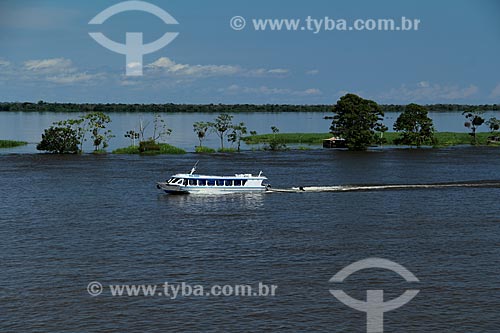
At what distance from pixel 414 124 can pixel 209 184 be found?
10553 centimetres

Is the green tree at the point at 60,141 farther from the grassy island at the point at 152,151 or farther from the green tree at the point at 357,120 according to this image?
the green tree at the point at 357,120

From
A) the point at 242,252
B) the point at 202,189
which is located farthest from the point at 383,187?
the point at 242,252

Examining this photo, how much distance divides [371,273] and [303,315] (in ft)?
33.7

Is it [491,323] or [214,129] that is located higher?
[214,129]

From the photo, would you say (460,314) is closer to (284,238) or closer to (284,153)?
(284,238)

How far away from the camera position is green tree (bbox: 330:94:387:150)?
17112cm

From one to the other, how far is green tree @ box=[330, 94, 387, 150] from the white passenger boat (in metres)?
84.1

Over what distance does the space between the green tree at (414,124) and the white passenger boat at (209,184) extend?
97.7 metres

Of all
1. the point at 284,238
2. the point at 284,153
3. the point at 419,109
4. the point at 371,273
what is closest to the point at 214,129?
the point at 284,153

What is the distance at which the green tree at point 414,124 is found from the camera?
590ft

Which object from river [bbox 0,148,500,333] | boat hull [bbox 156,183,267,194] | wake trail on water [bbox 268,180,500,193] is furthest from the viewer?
wake trail on water [bbox 268,180,500,193]

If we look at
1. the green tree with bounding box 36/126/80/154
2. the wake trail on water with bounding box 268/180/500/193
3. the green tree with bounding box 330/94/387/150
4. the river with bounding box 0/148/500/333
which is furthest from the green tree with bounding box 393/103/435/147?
the green tree with bounding box 36/126/80/154

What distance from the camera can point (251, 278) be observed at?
47.9 metres

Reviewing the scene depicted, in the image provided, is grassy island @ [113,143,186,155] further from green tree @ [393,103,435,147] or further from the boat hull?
the boat hull
